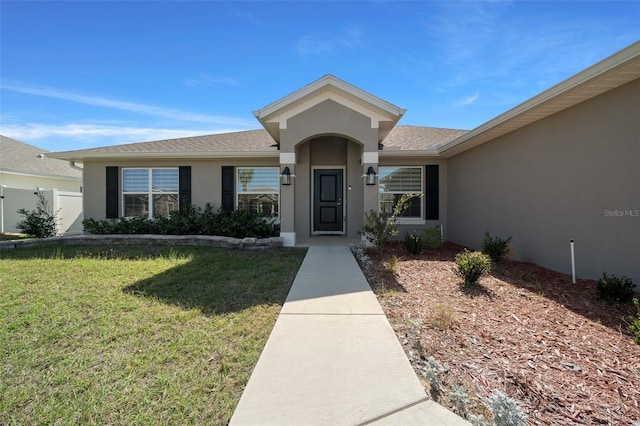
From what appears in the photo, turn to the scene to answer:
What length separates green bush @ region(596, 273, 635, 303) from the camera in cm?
424

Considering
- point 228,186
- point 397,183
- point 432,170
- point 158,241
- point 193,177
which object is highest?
point 432,170

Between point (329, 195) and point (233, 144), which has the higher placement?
point (233, 144)

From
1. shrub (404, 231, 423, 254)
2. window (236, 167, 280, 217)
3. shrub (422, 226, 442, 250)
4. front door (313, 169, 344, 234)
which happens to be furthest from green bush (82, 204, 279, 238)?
shrub (422, 226, 442, 250)

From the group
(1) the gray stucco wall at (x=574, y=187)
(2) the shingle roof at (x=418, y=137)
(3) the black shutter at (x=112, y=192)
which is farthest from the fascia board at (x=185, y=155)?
(1) the gray stucco wall at (x=574, y=187)

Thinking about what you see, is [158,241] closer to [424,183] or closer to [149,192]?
[149,192]

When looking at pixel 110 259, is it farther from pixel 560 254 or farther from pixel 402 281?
pixel 560 254

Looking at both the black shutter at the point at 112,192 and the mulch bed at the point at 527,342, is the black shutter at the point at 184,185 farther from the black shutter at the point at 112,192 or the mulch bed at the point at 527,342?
the mulch bed at the point at 527,342

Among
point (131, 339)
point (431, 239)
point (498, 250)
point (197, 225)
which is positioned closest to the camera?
point (131, 339)

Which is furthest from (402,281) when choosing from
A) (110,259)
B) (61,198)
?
(61,198)

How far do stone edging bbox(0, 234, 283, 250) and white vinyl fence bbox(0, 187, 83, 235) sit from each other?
15.8 feet

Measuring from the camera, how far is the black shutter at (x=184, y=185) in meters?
Answer: 10.5

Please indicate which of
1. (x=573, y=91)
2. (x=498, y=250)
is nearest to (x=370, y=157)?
(x=498, y=250)

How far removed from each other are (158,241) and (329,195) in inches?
222

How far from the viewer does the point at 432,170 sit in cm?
1038
